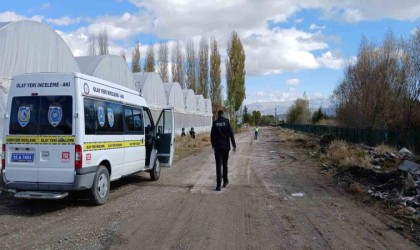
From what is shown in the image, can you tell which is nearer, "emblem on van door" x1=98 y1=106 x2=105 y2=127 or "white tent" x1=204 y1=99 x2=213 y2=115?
"emblem on van door" x1=98 y1=106 x2=105 y2=127

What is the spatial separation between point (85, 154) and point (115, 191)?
2.68m

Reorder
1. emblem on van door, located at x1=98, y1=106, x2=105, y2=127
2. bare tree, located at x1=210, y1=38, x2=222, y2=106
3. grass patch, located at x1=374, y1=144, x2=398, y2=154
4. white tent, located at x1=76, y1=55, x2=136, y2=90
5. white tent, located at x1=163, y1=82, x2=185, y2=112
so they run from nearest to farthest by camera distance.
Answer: emblem on van door, located at x1=98, y1=106, x2=105, y2=127, grass patch, located at x1=374, y1=144, x2=398, y2=154, white tent, located at x1=76, y1=55, x2=136, y2=90, white tent, located at x1=163, y1=82, x2=185, y2=112, bare tree, located at x1=210, y1=38, x2=222, y2=106

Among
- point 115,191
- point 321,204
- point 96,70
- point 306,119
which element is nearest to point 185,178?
point 115,191

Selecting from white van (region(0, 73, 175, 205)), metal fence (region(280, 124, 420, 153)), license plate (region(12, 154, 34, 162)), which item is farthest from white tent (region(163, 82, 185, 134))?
license plate (region(12, 154, 34, 162))

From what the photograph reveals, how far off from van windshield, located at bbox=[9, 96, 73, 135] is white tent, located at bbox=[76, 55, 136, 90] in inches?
415

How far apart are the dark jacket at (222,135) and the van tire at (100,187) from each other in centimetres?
295

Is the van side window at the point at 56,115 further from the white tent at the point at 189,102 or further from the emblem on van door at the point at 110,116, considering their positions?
the white tent at the point at 189,102

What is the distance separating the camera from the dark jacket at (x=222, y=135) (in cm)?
1021

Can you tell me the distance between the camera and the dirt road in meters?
5.84

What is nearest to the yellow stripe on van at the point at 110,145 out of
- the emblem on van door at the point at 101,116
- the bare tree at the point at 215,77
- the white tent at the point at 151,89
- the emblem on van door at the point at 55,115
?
the emblem on van door at the point at 101,116

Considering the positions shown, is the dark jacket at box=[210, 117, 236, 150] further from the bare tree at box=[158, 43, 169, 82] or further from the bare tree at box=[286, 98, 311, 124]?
the bare tree at box=[286, 98, 311, 124]

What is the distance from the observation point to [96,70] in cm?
1873

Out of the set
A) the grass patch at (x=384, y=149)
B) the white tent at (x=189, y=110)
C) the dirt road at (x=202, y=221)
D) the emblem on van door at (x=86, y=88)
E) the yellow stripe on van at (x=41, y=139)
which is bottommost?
the dirt road at (x=202, y=221)

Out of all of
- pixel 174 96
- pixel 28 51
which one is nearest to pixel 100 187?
pixel 28 51
